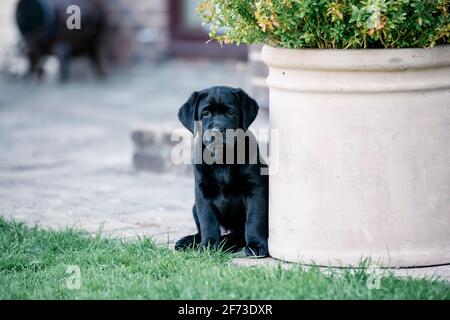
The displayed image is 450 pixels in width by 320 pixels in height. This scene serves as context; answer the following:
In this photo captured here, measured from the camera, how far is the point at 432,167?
4.21 metres

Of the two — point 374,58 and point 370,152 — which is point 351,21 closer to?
point 374,58

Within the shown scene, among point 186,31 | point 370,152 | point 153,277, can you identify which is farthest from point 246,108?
point 186,31

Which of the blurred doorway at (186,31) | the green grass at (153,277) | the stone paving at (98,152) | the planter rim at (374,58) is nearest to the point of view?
the green grass at (153,277)

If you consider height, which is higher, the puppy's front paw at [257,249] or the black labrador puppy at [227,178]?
the black labrador puppy at [227,178]

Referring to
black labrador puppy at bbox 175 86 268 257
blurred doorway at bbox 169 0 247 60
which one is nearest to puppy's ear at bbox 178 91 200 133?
black labrador puppy at bbox 175 86 268 257

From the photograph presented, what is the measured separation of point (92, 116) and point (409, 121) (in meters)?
6.43

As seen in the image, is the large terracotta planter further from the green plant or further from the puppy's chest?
the puppy's chest

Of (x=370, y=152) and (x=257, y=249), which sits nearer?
(x=370, y=152)

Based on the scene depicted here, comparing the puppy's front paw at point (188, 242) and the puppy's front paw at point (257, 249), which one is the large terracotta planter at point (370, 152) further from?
the puppy's front paw at point (188, 242)

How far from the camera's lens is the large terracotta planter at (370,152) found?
412 cm

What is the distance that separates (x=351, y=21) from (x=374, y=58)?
0.24m

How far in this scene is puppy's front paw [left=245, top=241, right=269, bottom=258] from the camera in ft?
15.1

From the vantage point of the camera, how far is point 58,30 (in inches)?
464

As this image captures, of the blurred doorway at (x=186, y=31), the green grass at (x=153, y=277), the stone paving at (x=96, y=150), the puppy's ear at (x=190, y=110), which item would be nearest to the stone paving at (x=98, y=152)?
the stone paving at (x=96, y=150)
